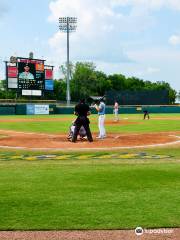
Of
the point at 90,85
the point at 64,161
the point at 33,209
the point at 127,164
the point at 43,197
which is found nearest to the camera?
the point at 33,209

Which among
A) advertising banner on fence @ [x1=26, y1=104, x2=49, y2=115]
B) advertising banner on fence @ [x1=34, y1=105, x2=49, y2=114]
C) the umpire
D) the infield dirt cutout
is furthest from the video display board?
the umpire

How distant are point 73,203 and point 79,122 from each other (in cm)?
1070

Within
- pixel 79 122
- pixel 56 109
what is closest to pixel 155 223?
pixel 79 122

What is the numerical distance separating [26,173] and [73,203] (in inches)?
125

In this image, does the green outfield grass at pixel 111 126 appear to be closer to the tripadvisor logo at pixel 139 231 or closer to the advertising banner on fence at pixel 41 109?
the tripadvisor logo at pixel 139 231

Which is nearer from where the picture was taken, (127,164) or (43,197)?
(43,197)

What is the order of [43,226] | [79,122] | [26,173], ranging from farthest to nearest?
[79,122], [26,173], [43,226]

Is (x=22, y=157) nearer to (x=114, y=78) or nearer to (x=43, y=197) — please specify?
(x=43, y=197)

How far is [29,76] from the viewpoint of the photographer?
60688 mm

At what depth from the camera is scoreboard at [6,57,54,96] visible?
59.2 meters

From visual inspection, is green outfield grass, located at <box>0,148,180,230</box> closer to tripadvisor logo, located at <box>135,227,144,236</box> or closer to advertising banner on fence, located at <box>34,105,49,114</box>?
tripadvisor logo, located at <box>135,227,144,236</box>

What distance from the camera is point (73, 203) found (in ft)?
23.9

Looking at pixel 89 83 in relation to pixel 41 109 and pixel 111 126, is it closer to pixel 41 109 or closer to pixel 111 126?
pixel 41 109

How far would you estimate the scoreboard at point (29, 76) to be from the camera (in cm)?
5916
